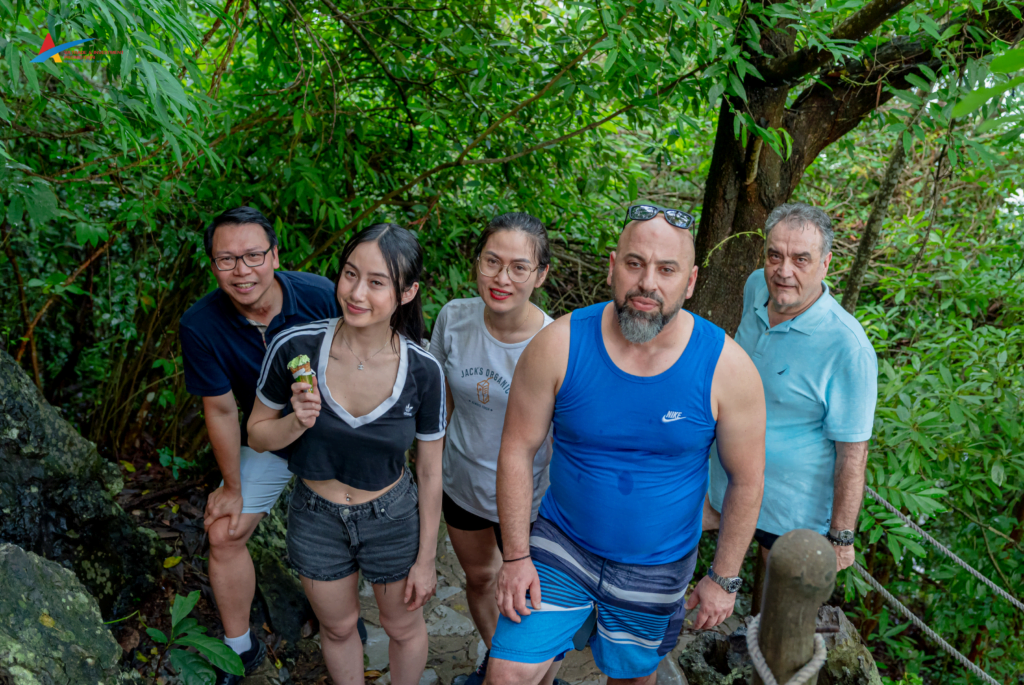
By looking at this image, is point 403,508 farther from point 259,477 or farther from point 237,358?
point 237,358

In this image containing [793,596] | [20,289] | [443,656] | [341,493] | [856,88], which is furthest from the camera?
[20,289]

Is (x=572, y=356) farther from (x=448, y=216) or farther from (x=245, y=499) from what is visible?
(x=448, y=216)

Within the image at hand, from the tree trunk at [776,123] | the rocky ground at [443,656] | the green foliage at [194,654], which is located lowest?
the rocky ground at [443,656]

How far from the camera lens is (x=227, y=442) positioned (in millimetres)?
2652

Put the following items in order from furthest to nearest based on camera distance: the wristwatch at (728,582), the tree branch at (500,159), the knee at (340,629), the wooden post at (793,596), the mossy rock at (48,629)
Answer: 1. the tree branch at (500,159)
2. the knee at (340,629)
3. the wristwatch at (728,582)
4. the mossy rock at (48,629)
5. the wooden post at (793,596)

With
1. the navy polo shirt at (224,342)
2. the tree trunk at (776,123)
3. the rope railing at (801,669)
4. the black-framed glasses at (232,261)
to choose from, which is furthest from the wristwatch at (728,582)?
the tree trunk at (776,123)

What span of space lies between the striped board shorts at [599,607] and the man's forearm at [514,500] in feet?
0.40

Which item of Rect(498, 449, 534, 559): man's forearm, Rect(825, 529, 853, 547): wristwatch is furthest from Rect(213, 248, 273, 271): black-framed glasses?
Rect(825, 529, 853, 547): wristwatch

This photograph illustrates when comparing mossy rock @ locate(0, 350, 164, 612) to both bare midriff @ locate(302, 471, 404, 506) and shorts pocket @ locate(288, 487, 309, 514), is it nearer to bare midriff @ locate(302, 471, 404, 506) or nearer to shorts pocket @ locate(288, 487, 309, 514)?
shorts pocket @ locate(288, 487, 309, 514)

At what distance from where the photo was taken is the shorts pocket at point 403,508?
2.39m

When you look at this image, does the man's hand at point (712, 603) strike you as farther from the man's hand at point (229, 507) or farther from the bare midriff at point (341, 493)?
the man's hand at point (229, 507)

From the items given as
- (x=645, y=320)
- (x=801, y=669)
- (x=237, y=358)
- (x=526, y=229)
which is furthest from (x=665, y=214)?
(x=237, y=358)

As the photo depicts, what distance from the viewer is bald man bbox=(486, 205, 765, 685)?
2035mm

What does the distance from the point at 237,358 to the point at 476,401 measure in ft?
3.03
